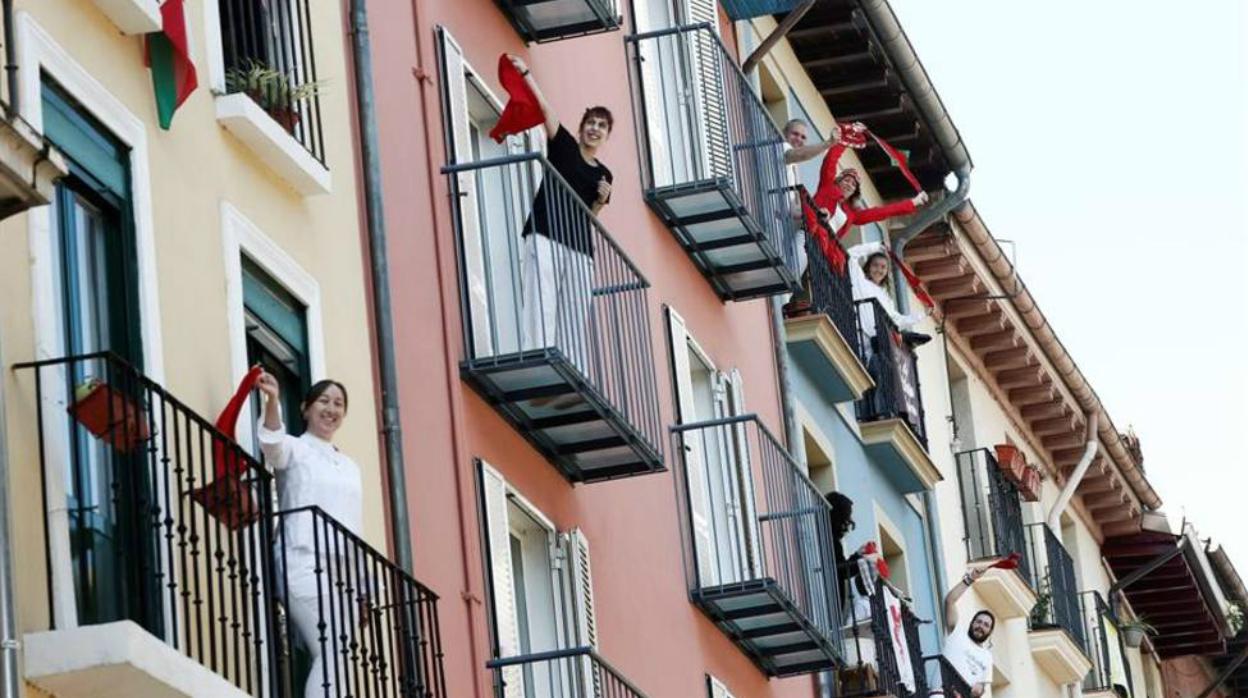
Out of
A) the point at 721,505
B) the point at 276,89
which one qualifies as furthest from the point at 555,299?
the point at 721,505

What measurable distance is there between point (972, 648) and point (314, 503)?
16.6 meters

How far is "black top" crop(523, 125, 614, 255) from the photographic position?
19.8m

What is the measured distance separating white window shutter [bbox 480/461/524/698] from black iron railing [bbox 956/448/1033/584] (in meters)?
16.2

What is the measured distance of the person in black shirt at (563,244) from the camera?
19.6m

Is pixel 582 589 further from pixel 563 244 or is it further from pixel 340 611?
pixel 340 611

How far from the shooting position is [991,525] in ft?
117

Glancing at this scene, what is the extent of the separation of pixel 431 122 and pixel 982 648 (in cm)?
1298

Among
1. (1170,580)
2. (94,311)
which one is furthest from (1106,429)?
(94,311)

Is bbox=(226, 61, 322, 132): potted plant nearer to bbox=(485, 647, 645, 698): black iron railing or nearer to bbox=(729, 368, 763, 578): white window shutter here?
bbox=(485, 647, 645, 698): black iron railing

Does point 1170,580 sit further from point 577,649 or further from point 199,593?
point 199,593

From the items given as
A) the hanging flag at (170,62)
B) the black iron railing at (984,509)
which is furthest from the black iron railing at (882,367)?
the hanging flag at (170,62)

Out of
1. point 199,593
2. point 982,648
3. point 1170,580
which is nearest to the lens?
point 199,593

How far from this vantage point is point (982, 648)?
31562 mm

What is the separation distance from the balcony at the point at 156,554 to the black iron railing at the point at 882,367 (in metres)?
16.2
